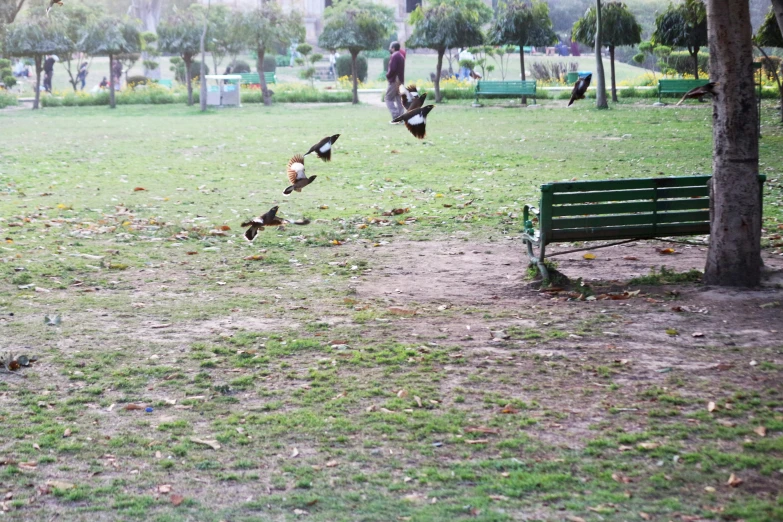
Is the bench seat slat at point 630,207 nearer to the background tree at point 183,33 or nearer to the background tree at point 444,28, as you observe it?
the background tree at point 444,28

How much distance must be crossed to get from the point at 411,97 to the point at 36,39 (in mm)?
27630

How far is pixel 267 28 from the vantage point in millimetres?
29953

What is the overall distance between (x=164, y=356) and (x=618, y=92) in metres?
23.9

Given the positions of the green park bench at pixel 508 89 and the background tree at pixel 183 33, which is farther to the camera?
the background tree at pixel 183 33

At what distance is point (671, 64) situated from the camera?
33.6 metres

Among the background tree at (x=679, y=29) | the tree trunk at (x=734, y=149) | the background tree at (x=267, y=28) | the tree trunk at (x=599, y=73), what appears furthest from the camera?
the background tree at (x=267, y=28)

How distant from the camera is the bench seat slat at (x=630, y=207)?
264 inches

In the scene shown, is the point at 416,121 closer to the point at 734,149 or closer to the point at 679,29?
the point at 734,149

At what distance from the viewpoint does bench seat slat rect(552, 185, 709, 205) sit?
21.9 feet

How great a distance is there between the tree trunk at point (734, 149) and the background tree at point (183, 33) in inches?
1035

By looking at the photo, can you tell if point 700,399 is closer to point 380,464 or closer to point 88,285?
point 380,464

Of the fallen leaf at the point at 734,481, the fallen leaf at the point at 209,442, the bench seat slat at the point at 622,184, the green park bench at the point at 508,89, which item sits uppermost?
the green park bench at the point at 508,89

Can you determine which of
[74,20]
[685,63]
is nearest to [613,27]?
[685,63]

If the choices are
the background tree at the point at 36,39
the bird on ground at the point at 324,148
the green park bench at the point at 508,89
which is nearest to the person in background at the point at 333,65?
the background tree at the point at 36,39
